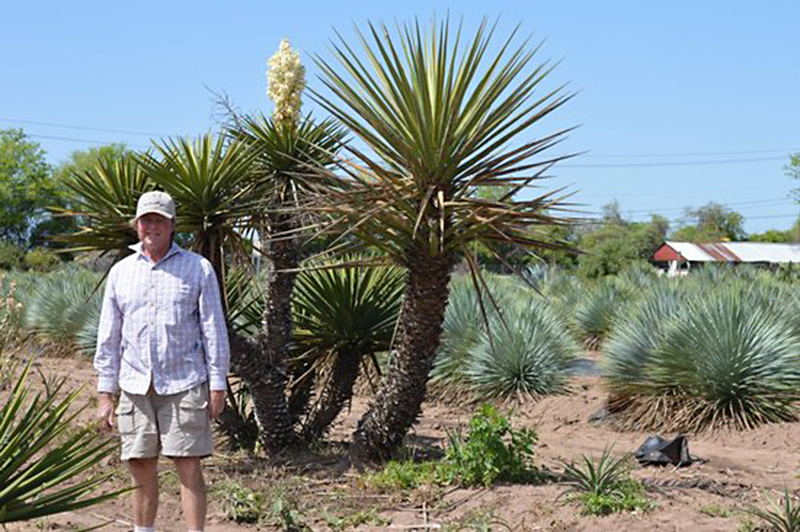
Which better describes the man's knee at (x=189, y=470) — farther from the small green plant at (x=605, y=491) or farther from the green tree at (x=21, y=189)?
the green tree at (x=21, y=189)

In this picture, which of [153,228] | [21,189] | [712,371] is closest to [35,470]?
[153,228]

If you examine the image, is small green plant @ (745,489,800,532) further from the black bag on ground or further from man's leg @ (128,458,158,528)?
man's leg @ (128,458,158,528)

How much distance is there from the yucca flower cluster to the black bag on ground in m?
3.76

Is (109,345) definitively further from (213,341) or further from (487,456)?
(487,456)

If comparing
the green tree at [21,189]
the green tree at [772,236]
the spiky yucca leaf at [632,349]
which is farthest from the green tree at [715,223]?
the spiky yucca leaf at [632,349]

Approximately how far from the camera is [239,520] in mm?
5938

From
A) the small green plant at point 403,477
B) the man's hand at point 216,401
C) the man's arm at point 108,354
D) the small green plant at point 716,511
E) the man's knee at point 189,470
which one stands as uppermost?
the man's arm at point 108,354

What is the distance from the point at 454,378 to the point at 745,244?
69335mm

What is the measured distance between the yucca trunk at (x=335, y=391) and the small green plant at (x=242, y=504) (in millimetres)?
1511

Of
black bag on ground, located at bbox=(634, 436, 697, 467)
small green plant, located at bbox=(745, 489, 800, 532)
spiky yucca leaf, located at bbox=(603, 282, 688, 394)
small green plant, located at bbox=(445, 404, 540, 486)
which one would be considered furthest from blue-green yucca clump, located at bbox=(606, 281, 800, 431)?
small green plant, located at bbox=(745, 489, 800, 532)

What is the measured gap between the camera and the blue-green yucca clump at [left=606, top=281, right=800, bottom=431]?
947 cm

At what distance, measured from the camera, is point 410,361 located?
6.54 m

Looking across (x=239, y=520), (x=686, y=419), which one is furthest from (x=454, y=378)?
(x=239, y=520)

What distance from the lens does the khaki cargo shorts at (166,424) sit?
484 cm
